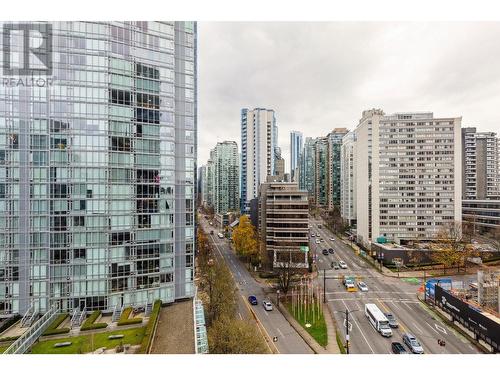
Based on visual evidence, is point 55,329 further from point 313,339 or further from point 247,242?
point 247,242

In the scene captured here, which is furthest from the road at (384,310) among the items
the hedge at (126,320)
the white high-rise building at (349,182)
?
the white high-rise building at (349,182)

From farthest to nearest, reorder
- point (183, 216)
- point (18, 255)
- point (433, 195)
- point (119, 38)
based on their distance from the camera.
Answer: point (433, 195)
point (183, 216)
point (119, 38)
point (18, 255)

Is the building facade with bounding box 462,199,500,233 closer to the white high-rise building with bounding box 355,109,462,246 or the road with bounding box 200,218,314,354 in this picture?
the white high-rise building with bounding box 355,109,462,246

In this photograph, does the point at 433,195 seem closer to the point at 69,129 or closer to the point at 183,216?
the point at 183,216

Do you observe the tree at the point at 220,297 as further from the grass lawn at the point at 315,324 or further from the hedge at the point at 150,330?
the grass lawn at the point at 315,324

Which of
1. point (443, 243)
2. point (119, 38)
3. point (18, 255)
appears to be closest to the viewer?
point (18, 255)

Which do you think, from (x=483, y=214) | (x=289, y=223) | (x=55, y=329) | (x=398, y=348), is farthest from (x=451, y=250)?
(x=55, y=329)

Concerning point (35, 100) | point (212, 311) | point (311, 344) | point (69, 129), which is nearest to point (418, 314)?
point (311, 344)

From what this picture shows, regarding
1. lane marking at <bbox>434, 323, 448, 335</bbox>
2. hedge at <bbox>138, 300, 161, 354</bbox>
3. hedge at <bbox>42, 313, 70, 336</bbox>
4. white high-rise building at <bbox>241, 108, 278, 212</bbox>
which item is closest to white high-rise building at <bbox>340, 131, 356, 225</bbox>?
white high-rise building at <bbox>241, 108, 278, 212</bbox>
